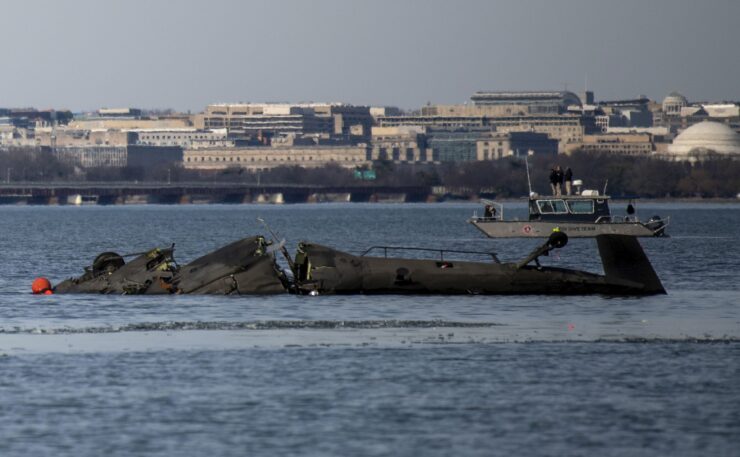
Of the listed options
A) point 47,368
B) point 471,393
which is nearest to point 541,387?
point 471,393

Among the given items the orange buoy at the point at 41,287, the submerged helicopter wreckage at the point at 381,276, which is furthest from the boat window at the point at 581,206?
the orange buoy at the point at 41,287

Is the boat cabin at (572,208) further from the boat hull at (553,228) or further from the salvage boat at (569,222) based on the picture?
the boat hull at (553,228)

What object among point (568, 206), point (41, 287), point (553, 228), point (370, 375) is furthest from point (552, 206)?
point (370, 375)

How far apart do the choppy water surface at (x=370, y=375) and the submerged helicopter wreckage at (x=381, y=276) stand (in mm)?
578

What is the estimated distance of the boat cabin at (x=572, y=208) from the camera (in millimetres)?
115375

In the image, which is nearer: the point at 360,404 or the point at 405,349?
the point at 360,404

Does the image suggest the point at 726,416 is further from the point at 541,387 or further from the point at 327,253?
the point at 327,253

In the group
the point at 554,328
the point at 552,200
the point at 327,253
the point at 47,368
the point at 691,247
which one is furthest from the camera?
the point at 552,200

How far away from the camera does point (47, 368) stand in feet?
119

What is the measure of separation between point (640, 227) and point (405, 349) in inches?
3091

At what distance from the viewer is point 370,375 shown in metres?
35.4

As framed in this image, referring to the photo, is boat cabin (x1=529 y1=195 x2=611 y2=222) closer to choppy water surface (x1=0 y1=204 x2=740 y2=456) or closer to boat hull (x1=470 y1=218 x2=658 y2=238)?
boat hull (x1=470 y1=218 x2=658 y2=238)

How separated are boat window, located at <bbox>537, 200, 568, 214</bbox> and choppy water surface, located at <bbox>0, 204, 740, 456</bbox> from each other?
60367 mm

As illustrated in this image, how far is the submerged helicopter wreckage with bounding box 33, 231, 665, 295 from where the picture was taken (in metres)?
51.4
